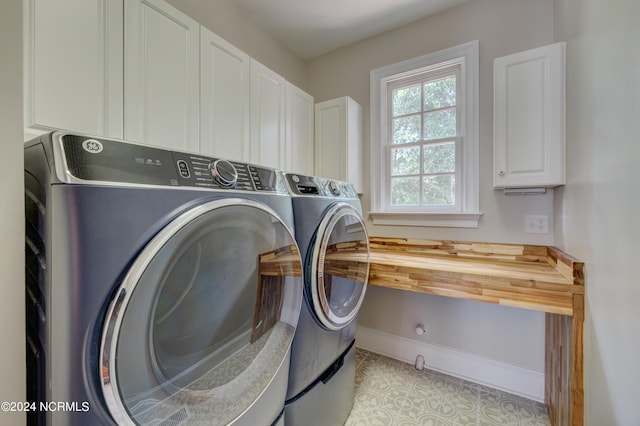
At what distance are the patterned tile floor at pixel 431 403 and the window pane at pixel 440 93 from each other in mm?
2065

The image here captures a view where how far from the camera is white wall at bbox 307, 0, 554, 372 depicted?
67.5 inches

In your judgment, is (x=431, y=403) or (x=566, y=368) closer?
(x=566, y=368)

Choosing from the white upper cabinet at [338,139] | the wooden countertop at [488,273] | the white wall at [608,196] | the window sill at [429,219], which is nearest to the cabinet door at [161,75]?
the white upper cabinet at [338,139]

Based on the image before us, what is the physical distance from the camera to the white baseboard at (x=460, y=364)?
1.70 meters

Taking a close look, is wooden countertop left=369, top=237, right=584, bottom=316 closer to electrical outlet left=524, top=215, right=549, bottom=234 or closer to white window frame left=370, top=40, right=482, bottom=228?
electrical outlet left=524, top=215, right=549, bottom=234

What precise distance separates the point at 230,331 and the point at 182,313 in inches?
6.9

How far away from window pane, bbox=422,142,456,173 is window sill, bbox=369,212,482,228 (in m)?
0.37

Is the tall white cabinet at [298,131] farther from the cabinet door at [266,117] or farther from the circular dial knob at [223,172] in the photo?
the circular dial knob at [223,172]

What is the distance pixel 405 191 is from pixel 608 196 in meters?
1.39

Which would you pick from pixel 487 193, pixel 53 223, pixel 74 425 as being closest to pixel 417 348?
pixel 487 193

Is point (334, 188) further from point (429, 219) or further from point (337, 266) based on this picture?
point (429, 219)

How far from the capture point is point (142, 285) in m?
0.55

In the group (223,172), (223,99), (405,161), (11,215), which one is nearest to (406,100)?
(405,161)

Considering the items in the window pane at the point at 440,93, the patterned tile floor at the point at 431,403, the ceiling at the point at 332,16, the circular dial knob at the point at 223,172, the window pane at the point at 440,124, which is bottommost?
the patterned tile floor at the point at 431,403
